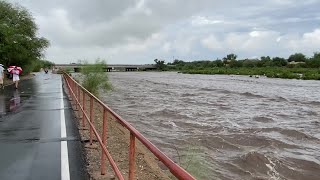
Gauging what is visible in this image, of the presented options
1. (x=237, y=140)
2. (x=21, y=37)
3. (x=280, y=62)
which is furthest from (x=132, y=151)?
(x=280, y=62)

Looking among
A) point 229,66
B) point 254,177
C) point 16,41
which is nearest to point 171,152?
point 254,177

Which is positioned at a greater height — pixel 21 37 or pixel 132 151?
pixel 21 37

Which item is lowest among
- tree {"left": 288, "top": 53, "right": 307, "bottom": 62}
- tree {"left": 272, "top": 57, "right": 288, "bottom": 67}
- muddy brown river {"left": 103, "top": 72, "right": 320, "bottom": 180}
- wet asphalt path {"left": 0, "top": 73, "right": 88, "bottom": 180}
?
muddy brown river {"left": 103, "top": 72, "right": 320, "bottom": 180}

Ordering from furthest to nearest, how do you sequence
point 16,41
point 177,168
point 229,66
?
point 229,66
point 16,41
point 177,168

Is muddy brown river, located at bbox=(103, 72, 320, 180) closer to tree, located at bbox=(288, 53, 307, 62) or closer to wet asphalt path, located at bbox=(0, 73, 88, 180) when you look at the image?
wet asphalt path, located at bbox=(0, 73, 88, 180)

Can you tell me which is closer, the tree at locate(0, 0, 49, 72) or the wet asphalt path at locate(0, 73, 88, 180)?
the wet asphalt path at locate(0, 73, 88, 180)

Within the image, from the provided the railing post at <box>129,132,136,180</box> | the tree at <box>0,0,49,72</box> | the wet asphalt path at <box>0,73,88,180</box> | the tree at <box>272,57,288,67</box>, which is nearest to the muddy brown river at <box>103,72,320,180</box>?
the wet asphalt path at <box>0,73,88,180</box>

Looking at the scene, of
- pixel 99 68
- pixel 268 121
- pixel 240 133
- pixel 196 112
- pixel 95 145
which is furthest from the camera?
pixel 99 68

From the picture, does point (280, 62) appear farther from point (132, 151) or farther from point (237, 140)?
point (132, 151)

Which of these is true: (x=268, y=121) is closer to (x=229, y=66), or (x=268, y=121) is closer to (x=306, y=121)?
(x=306, y=121)

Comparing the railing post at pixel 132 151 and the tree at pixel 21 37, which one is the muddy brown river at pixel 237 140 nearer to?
the railing post at pixel 132 151

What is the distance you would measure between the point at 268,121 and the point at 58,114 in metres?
11.3

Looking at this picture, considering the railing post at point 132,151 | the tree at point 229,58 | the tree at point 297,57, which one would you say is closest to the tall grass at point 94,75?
the railing post at point 132,151

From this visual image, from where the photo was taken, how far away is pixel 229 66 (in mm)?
175375
